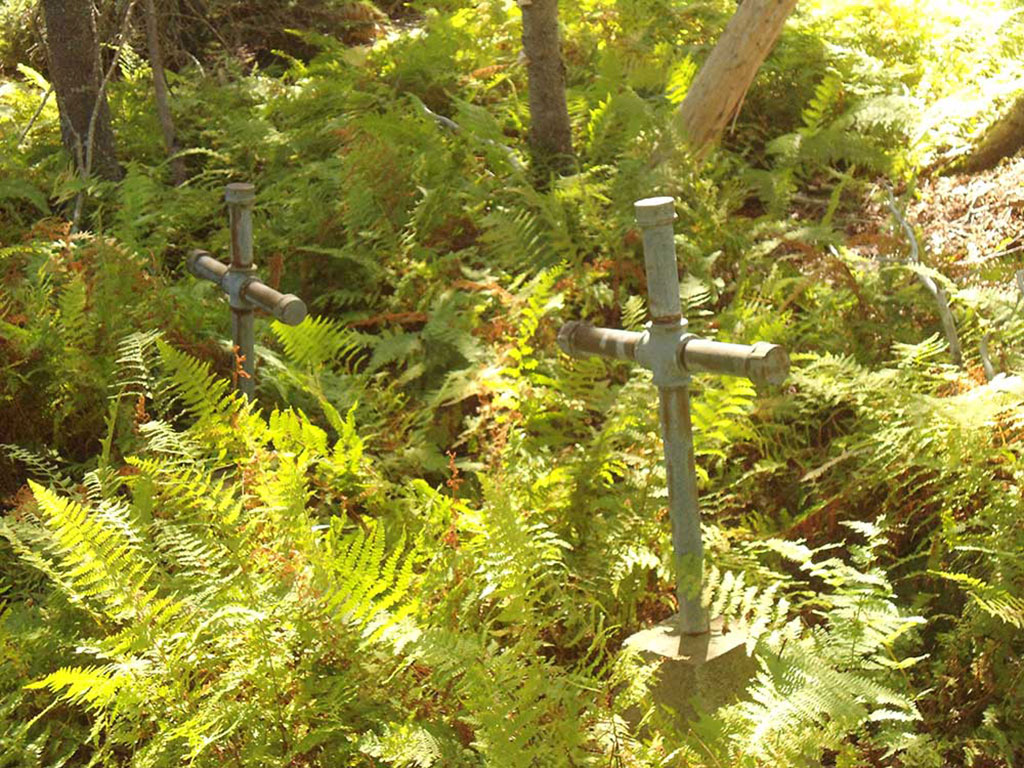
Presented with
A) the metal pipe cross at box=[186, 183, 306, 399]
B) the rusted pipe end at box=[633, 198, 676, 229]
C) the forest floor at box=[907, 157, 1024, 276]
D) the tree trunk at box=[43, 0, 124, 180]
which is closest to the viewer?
the rusted pipe end at box=[633, 198, 676, 229]

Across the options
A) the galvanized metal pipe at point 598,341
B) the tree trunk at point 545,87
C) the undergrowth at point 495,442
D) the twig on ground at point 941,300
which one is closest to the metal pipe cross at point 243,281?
the undergrowth at point 495,442

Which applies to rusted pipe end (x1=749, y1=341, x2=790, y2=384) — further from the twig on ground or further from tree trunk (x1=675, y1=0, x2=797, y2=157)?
tree trunk (x1=675, y1=0, x2=797, y2=157)

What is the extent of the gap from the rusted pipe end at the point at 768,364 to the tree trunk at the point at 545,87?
3616 mm

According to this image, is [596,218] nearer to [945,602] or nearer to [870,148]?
[870,148]

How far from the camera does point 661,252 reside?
3.00 metres

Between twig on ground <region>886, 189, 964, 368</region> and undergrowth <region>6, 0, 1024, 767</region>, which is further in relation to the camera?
twig on ground <region>886, 189, 964, 368</region>

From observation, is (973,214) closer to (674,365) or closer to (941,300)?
(941,300)

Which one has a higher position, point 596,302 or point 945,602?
point 596,302

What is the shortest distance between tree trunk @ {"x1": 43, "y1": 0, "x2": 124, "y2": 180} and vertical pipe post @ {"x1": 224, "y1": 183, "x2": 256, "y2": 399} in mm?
3113

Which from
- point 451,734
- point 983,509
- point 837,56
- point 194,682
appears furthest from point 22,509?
point 837,56

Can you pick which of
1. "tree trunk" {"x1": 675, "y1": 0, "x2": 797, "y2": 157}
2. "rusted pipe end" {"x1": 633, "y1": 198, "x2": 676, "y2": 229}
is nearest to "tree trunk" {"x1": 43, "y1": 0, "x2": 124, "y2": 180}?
"tree trunk" {"x1": 675, "y1": 0, "x2": 797, "y2": 157}

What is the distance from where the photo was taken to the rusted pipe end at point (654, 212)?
9.66 feet

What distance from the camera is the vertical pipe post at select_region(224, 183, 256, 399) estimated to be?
393 centimetres

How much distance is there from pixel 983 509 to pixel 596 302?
218cm
